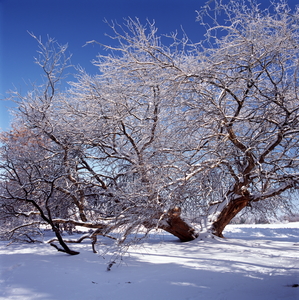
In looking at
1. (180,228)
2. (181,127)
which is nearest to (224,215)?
(180,228)

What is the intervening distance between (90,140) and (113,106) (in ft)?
4.22

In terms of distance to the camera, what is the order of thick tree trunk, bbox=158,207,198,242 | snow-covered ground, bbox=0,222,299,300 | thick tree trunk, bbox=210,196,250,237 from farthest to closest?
thick tree trunk, bbox=210,196,250,237 → thick tree trunk, bbox=158,207,198,242 → snow-covered ground, bbox=0,222,299,300

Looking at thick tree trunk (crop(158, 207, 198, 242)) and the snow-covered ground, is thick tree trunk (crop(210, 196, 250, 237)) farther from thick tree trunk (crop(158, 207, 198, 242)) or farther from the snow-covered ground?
the snow-covered ground

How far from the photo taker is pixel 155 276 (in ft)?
16.9

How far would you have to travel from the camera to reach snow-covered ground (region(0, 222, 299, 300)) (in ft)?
13.6

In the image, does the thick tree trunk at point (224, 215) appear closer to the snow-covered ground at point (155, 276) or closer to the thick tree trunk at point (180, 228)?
the thick tree trunk at point (180, 228)

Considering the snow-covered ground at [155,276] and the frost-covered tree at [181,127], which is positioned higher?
the frost-covered tree at [181,127]

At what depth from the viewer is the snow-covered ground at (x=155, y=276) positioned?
414 centimetres

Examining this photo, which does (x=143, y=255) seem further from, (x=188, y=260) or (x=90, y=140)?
(x=90, y=140)

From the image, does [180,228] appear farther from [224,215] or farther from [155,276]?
[155,276]

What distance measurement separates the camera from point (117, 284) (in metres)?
4.77

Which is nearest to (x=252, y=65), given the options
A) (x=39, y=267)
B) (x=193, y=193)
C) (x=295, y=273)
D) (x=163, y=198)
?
(x=193, y=193)

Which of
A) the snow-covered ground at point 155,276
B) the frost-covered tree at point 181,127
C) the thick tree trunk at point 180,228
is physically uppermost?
the frost-covered tree at point 181,127

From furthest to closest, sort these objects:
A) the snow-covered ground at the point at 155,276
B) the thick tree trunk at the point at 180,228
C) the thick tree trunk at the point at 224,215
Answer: the thick tree trunk at the point at 224,215, the thick tree trunk at the point at 180,228, the snow-covered ground at the point at 155,276
